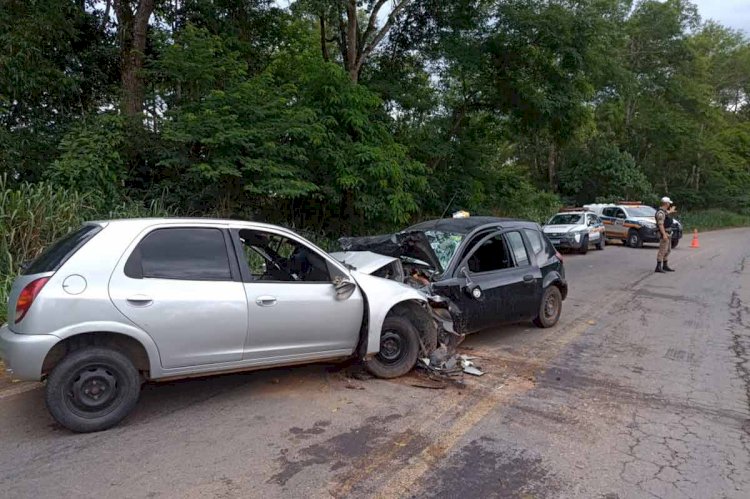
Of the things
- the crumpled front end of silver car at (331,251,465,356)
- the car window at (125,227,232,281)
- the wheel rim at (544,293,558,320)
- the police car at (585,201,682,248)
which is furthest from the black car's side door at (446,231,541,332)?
the police car at (585,201,682,248)

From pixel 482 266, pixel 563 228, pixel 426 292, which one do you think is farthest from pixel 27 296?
pixel 563 228

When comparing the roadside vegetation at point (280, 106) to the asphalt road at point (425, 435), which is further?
the roadside vegetation at point (280, 106)

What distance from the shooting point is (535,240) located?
764 cm

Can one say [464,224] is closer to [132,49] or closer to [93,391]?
[93,391]

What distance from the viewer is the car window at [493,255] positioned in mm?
6949

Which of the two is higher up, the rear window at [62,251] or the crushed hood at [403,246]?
the rear window at [62,251]

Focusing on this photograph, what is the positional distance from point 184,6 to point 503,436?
13.9 meters

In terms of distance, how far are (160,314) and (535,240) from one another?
539 cm

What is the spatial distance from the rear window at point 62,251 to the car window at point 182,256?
0.39 meters

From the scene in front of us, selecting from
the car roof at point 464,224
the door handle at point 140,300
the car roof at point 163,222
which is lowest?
the door handle at point 140,300

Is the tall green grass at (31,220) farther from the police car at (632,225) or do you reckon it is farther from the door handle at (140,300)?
the police car at (632,225)

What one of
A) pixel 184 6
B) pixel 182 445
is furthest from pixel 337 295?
pixel 184 6

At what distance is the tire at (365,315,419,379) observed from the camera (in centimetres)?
527

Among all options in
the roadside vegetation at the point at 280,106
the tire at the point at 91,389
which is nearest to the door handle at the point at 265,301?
the tire at the point at 91,389
